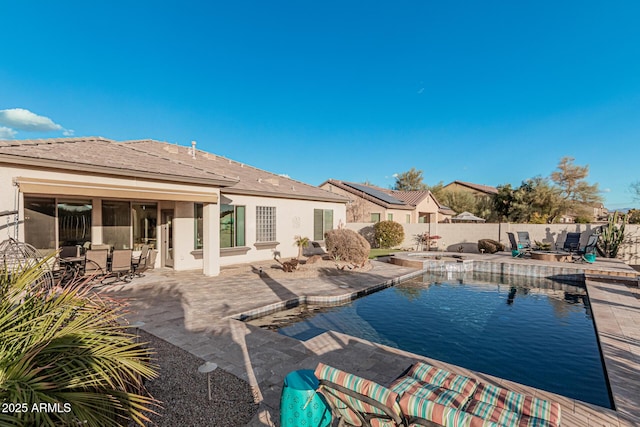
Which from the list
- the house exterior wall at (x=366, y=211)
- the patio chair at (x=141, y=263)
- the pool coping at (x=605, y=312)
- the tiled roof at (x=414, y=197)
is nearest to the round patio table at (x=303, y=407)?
the pool coping at (x=605, y=312)

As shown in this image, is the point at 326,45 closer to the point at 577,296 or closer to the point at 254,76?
the point at 254,76

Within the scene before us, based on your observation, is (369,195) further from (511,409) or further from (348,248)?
(511,409)

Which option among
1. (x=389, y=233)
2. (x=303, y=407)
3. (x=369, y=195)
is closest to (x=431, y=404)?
(x=303, y=407)

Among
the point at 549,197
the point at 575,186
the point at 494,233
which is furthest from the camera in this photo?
the point at 575,186

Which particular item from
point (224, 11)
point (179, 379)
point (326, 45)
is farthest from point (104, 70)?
point (179, 379)

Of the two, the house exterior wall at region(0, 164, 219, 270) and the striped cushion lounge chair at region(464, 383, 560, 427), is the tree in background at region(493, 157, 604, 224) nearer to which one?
the house exterior wall at region(0, 164, 219, 270)

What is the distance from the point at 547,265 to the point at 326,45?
1797 centimetres

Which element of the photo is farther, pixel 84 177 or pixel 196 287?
pixel 196 287

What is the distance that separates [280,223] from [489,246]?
13.7 meters

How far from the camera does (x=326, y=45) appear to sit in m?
20.5

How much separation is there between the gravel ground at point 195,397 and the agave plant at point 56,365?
1062 millimetres

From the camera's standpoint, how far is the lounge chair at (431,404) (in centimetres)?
225

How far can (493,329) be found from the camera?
7.41m

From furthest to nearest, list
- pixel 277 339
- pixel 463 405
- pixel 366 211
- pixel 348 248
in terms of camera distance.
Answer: pixel 366 211 < pixel 348 248 < pixel 277 339 < pixel 463 405
